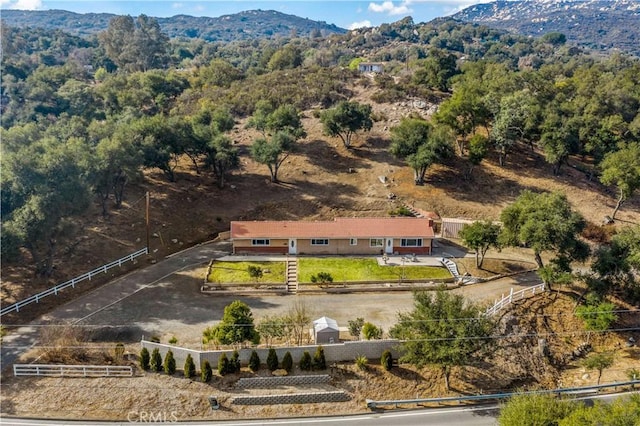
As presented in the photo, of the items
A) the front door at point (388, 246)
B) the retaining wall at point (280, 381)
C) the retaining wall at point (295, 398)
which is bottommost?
the retaining wall at point (295, 398)

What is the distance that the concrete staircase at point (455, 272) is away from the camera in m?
36.5

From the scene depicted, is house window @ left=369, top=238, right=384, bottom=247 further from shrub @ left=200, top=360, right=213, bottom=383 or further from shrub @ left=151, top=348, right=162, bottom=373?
shrub @ left=151, top=348, right=162, bottom=373

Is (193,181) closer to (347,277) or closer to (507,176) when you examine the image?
(347,277)

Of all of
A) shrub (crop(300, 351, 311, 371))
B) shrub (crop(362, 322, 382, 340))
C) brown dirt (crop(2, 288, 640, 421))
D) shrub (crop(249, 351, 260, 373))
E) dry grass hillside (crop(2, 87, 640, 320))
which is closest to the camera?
brown dirt (crop(2, 288, 640, 421))

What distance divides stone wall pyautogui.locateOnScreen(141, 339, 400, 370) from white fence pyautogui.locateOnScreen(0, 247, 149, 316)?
10070 millimetres

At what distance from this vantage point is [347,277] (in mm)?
36188

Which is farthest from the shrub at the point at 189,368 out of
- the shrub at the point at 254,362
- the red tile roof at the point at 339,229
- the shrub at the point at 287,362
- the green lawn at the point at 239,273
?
the red tile roof at the point at 339,229

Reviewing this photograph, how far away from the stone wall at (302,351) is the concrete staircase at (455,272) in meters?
11.3

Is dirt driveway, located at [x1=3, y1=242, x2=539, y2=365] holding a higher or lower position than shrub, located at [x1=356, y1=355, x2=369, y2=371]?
higher

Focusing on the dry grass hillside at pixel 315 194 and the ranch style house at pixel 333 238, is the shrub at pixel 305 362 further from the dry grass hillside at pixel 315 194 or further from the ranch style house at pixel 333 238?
the dry grass hillside at pixel 315 194

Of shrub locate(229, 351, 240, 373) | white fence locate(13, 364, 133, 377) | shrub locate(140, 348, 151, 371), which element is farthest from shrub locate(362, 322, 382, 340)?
white fence locate(13, 364, 133, 377)

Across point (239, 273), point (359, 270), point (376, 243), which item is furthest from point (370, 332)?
point (376, 243)

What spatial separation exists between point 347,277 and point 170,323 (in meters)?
13.7

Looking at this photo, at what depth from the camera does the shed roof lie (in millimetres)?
27984
